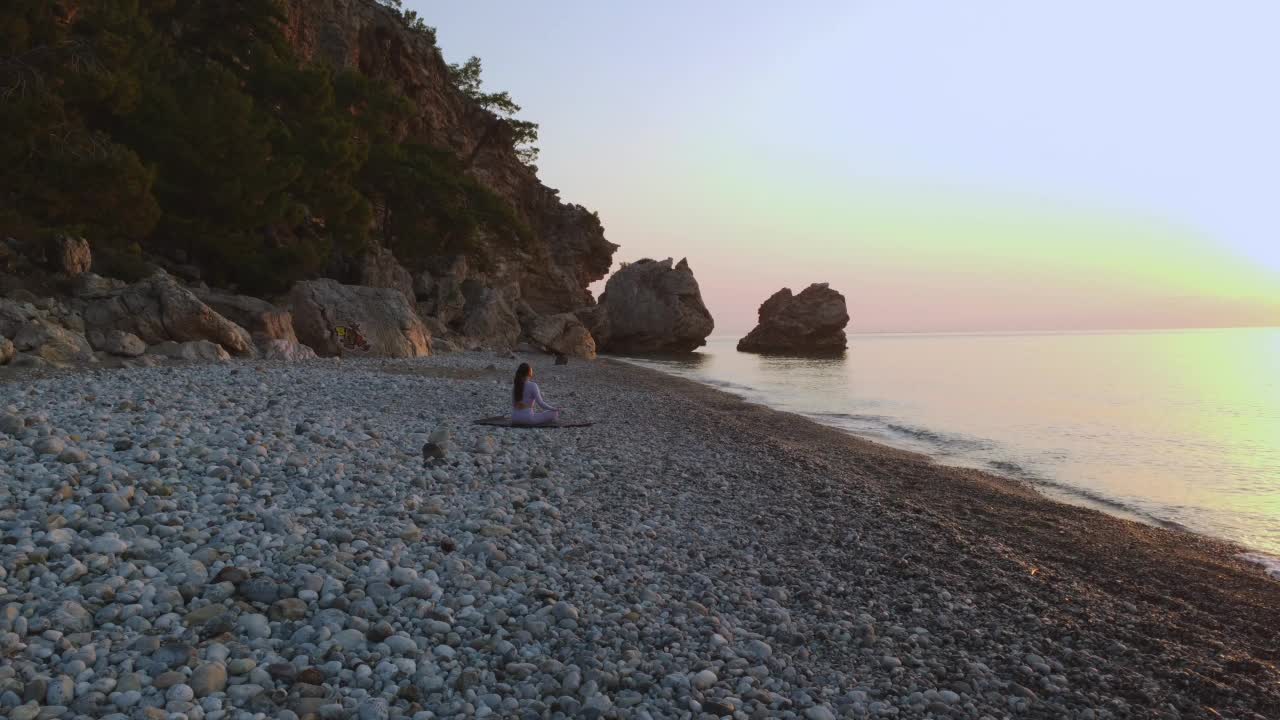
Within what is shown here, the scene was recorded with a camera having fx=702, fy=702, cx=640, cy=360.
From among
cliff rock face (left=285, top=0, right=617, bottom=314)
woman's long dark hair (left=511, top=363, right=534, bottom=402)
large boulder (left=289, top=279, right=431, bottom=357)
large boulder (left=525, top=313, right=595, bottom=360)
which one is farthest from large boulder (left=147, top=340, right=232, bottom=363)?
large boulder (left=525, top=313, right=595, bottom=360)

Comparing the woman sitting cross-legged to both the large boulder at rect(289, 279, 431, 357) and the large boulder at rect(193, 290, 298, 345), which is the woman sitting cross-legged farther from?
the large boulder at rect(289, 279, 431, 357)

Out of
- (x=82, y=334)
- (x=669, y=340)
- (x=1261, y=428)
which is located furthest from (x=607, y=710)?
(x=669, y=340)

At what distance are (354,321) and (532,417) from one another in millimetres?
17496

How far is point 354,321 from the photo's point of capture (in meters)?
28.3

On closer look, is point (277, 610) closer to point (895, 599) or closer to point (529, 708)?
point (529, 708)

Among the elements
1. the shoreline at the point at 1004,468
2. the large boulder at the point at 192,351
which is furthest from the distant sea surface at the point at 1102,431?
the large boulder at the point at 192,351

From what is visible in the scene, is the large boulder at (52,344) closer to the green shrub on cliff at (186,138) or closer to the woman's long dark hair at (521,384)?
the green shrub on cliff at (186,138)

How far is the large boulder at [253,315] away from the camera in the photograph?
868 inches

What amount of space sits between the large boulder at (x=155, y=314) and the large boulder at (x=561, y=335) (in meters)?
31.7

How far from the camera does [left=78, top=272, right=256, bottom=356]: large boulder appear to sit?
18.2 m

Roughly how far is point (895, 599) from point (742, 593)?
1502 millimetres

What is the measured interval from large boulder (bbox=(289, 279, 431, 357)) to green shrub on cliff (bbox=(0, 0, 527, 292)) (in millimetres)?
2092

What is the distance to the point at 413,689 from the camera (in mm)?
4133

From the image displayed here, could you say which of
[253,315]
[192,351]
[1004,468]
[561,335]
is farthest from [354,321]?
[561,335]
